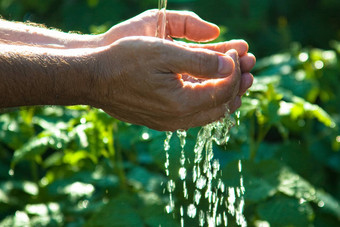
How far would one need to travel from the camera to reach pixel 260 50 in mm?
4934

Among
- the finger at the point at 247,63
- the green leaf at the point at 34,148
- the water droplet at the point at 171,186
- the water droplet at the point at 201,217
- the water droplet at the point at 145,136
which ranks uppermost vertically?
the finger at the point at 247,63

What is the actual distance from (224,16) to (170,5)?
1.53 feet

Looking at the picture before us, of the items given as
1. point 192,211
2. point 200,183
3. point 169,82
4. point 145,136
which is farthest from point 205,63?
point 192,211

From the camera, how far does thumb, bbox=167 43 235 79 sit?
1757mm

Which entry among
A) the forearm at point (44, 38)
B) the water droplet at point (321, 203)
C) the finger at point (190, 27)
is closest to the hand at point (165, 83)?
the finger at point (190, 27)

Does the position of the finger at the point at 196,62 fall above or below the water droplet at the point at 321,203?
above

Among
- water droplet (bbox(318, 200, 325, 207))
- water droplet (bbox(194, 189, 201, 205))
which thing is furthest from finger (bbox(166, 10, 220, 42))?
water droplet (bbox(318, 200, 325, 207))

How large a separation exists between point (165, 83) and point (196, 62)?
0.40ft

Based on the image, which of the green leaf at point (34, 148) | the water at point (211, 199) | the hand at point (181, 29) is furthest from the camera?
the water at point (211, 199)

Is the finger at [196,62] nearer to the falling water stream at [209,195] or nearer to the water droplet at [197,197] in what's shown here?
the falling water stream at [209,195]

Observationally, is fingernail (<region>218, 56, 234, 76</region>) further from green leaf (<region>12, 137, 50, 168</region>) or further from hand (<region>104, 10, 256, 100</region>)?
green leaf (<region>12, 137, 50, 168</region>)

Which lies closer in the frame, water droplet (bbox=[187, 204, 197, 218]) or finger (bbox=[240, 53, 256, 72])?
finger (bbox=[240, 53, 256, 72])

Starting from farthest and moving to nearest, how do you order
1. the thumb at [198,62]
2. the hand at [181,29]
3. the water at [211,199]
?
the water at [211,199], the hand at [181,29], the thumb at [198,62]

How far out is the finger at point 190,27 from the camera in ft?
7.47
